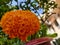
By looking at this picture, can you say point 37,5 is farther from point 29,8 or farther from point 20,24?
point 20,24

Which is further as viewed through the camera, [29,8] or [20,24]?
[29,8]

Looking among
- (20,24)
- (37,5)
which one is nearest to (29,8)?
(37,5)

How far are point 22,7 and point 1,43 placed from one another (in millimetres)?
452

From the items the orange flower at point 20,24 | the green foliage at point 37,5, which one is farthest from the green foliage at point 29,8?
the orange flower at point 20,24

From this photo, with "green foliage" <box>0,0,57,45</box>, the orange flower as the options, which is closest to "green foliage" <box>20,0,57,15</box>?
"green foliage" <box>0,0,57,45</box>

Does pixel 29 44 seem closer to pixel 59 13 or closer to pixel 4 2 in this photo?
pixel 4 2

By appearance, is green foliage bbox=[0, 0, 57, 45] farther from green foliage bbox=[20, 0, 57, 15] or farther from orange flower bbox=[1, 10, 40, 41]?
orange flower bbox=[1, 10, 40, 41]

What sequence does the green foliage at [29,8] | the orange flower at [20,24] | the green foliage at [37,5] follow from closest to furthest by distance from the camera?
1. the orange flower at [20,24]
2. the green foliage at [29,8]
3. the green foliage at [37,5]

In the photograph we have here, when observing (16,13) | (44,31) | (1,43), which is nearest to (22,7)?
(44,31)

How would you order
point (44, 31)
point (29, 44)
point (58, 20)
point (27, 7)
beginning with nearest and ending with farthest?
point (29, 44) → point (44, 31) → point (27, 7) → point (58, 20)

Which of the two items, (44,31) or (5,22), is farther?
(44,31)

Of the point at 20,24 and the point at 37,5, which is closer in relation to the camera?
the point at 20,24

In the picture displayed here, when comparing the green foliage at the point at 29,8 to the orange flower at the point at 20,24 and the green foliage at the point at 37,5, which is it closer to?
the green foliage at the point at 37,5

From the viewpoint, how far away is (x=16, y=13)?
90 centimetres
